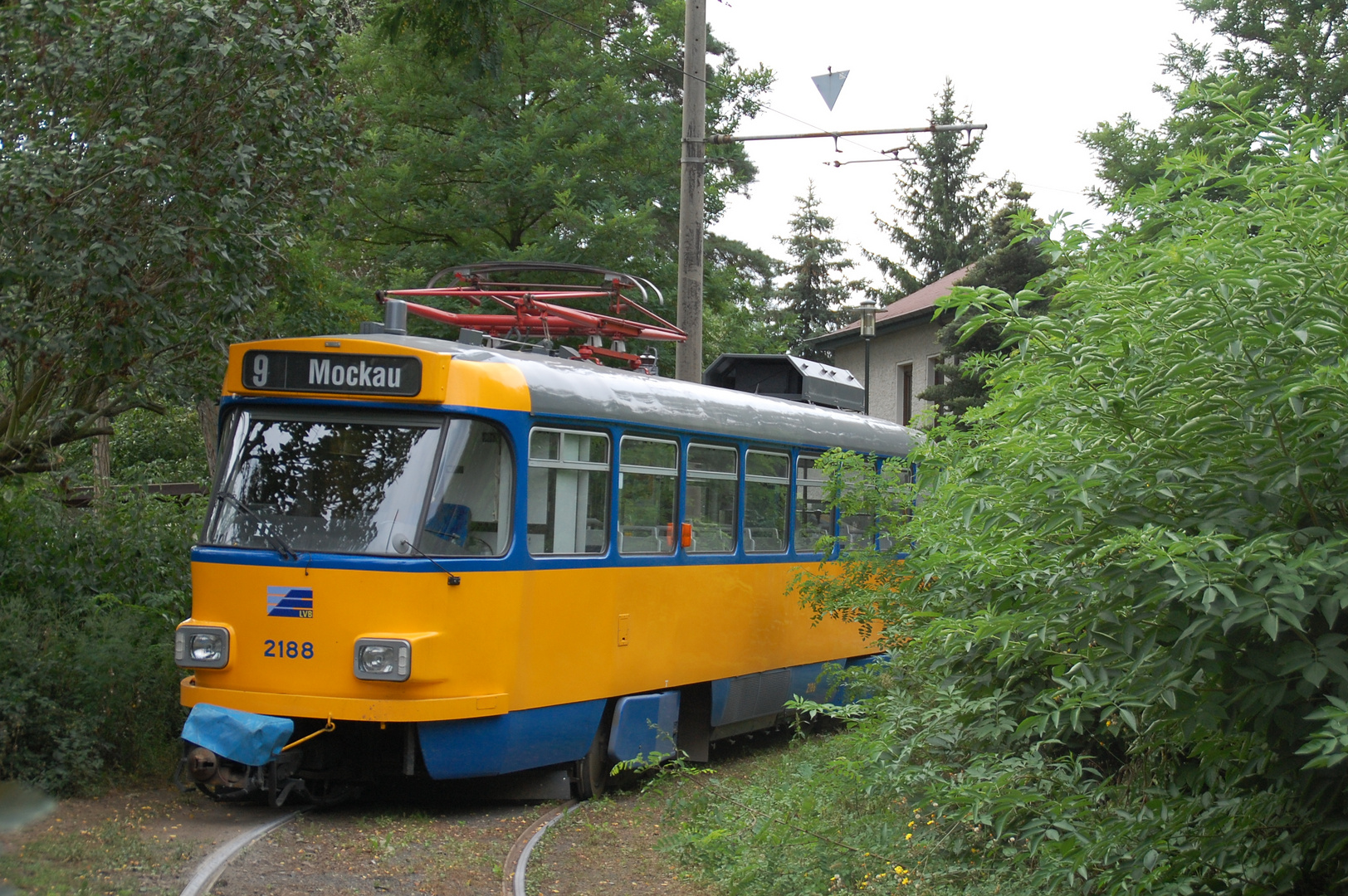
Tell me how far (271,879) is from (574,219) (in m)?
12.3

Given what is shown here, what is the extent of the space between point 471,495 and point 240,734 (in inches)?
75.2

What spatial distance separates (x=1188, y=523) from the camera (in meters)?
4.37

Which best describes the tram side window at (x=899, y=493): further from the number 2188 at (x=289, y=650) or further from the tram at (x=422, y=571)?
the number 2188 at (x=289, y=650)

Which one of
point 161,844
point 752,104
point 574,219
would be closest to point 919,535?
point 161,844

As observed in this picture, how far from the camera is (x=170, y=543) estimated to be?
10.5 m

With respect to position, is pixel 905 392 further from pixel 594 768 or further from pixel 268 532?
pixel 268 532

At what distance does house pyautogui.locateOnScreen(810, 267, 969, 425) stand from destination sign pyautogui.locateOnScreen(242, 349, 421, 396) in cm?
2590

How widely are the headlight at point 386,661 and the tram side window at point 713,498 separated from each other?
10.2ft

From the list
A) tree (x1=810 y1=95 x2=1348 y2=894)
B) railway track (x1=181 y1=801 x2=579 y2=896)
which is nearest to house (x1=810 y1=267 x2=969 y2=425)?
railway track (x1=181 y1=801 x2=579 y2=896)

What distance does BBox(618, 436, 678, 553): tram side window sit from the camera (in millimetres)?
9242

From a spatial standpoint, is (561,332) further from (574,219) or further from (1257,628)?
(1257,628)

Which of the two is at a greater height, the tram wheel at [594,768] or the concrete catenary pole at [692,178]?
the concrete catenary pole at [692,178]

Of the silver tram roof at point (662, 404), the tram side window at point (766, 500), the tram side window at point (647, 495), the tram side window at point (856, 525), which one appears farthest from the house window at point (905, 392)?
the tram side window at point (647, 495)

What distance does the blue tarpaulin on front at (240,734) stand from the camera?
24.1 ft
